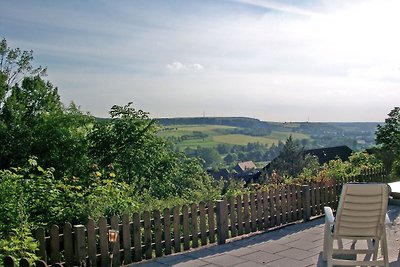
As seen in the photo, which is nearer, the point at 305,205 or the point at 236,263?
the point at 236,263

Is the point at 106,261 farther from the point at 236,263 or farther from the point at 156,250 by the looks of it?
the point at 236,263

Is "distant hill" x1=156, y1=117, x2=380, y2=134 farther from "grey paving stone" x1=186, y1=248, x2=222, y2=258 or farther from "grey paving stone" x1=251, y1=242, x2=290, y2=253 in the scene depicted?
"grey paving stone" x1=186, y1=248, x2=222, y2=258

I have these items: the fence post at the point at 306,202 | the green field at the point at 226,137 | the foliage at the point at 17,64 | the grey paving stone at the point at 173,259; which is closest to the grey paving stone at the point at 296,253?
the grey paving stone at the point at 173,259

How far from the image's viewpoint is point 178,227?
5953mm

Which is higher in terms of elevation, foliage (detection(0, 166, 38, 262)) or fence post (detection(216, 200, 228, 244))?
foliage (detection(0, 166, 38, 262))

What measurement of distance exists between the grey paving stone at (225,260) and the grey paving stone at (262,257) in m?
0.14

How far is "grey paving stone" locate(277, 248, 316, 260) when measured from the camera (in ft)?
18.1

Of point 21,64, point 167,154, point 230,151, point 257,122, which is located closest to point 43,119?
point 167,154

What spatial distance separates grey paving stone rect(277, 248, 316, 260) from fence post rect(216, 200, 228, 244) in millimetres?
1043

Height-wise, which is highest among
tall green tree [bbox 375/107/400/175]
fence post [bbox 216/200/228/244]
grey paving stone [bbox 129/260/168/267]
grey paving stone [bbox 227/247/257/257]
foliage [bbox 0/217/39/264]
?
tall green tree [bbox 375/107/400/175]

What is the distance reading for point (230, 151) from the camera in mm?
68438

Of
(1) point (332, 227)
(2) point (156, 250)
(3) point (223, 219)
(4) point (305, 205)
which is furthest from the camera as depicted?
(4) point (305, 205)

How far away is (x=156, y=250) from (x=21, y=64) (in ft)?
41.5

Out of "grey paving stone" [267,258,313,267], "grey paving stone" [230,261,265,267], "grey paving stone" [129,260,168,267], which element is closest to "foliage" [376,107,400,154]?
"grey paving stone" [267,258,313,267]
